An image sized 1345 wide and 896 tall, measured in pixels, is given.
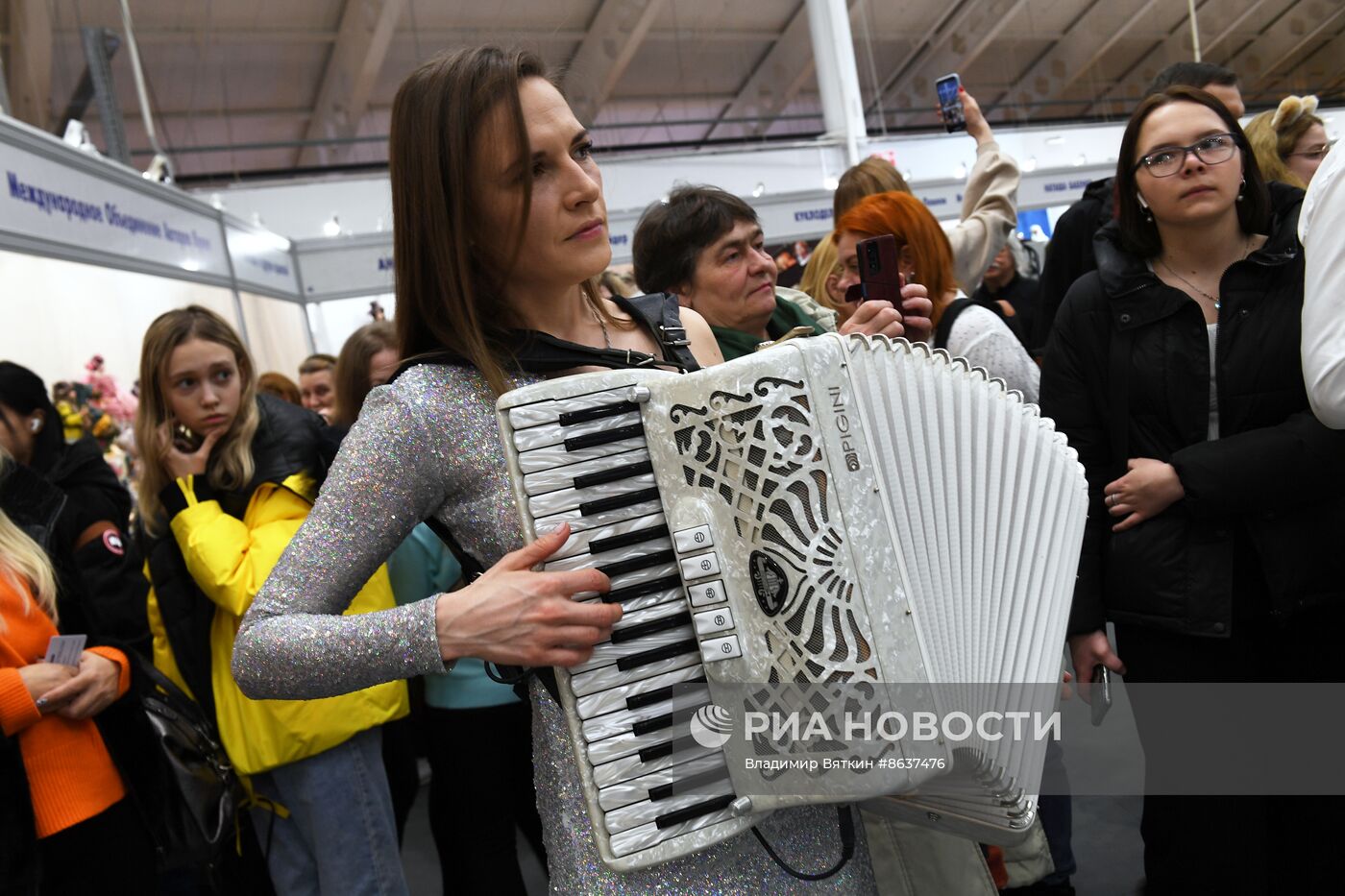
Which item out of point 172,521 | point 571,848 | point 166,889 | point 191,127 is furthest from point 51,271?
point 191,127

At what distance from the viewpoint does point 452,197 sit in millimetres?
1184

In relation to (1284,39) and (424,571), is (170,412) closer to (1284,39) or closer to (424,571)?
(424,571)

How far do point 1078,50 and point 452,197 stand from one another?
15774 mm

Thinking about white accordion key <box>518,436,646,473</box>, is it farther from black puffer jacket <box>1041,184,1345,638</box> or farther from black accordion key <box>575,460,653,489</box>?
black puffer jacket <box>1041,184,1345,638</box>

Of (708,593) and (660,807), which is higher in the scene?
(708,593)

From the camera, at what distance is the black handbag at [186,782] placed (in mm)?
2215

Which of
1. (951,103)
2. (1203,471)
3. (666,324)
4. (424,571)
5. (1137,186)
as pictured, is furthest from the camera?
(951,103)

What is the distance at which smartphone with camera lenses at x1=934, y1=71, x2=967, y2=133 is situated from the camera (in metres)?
3.62

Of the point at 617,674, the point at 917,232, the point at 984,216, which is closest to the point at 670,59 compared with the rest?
the point at 984,216

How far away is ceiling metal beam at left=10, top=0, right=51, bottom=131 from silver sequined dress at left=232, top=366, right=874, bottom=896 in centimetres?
665

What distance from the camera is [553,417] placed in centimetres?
103

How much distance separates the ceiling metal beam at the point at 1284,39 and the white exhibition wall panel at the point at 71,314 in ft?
30.6

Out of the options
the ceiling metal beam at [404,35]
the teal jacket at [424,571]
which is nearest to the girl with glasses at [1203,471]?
the teal jacket at [424,571]

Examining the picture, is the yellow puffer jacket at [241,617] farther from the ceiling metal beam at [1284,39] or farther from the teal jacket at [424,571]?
the ceiling metal beam at [1284,39]
